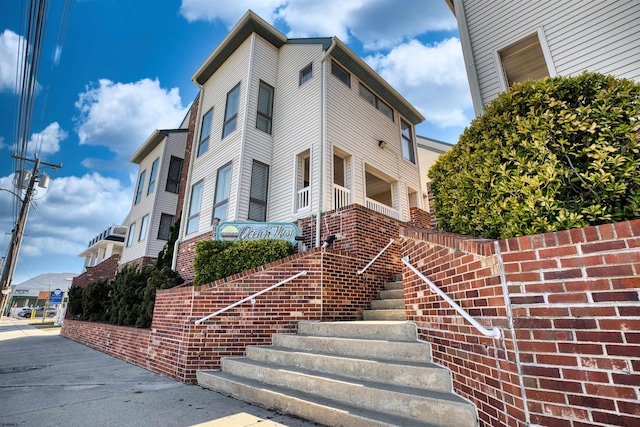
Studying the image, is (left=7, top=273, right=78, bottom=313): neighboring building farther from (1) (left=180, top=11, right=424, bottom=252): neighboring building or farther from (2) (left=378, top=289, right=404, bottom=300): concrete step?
(2) (left=378, top=289, right=404, bottom=300): concrete step

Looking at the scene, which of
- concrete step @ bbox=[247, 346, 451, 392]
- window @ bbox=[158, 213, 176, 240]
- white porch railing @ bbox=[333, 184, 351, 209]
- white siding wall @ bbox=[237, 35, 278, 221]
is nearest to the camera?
concrete step @ bbox=[247, 346, 451, 392]

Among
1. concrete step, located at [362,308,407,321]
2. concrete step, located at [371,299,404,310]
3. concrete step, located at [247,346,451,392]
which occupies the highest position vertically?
concrete step, located at [371,299,404,310]

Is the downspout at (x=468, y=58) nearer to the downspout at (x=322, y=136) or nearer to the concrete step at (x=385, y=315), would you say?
the downspout at (x=322, y=136)

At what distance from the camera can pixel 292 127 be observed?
929cm

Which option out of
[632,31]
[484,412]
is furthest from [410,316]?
[632,31]

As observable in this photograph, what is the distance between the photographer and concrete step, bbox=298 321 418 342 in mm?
3318

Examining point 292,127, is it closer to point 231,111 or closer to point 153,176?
point 231,111

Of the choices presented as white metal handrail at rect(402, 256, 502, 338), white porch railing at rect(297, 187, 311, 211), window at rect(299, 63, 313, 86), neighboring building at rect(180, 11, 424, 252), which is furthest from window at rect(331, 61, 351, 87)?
white metal handrail at rect(402, 256, 502, 338)

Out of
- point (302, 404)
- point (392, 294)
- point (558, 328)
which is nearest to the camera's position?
point (558, 328)

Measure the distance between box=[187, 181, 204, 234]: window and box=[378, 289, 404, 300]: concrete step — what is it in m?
6.84

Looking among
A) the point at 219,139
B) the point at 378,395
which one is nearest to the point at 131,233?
the point at 219,139

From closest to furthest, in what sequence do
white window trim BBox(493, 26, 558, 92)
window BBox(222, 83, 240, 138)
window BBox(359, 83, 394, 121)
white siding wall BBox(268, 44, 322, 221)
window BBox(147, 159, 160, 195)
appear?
white window trim BBox(493, 26, 558, 92)
white siding wall BBox(268, 44, 322, 221)
window BBox(222, 83, 240, 138)
window BBox(359, 83, 394, 121)
window BBox(147, 159, 160, 195)

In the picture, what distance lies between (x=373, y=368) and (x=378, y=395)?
1.20 ft

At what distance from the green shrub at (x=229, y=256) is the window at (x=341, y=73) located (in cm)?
639
